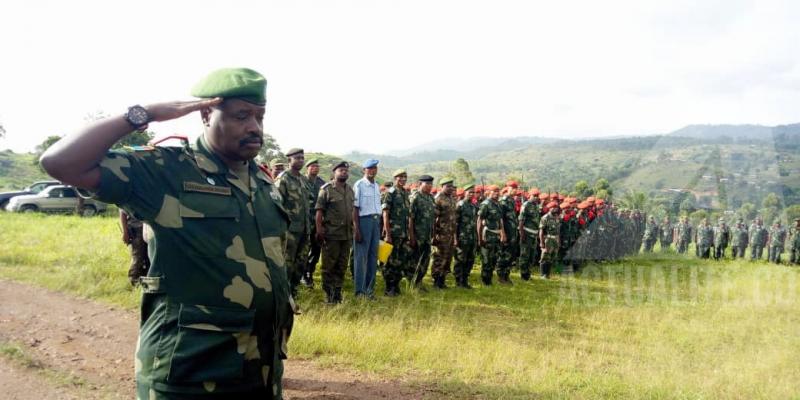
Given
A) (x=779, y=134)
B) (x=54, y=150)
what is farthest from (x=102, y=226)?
(x=779, y=134)

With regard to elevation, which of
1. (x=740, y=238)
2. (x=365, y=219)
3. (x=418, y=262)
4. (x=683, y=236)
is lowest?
(x=683, y=236)

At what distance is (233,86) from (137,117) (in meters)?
0.34

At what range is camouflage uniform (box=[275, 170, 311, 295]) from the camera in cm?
644

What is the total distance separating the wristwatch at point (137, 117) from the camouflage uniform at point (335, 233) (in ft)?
17.9

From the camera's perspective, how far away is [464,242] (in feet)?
32.3

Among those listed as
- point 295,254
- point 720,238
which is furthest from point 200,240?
point 720,238

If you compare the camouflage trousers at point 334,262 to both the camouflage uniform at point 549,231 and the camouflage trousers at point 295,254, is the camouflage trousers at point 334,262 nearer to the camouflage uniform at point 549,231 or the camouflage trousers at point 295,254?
the camouflage trousers at point 295,254

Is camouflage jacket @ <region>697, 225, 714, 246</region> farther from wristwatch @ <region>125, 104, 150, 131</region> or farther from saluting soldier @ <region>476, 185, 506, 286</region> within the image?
wristwatch @ <region>125, 104, 150, 131</region>

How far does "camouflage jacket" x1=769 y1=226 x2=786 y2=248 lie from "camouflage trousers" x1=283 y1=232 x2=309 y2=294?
2188cm

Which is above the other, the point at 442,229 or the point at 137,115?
the point at 137,115

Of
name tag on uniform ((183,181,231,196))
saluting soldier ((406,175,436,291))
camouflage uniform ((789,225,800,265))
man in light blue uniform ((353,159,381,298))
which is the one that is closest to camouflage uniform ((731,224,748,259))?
camouflage uniform ((789,225,800,265))

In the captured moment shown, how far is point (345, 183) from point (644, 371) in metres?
4.31

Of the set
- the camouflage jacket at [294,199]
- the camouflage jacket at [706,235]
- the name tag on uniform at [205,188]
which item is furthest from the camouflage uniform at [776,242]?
the name tag on uniform at [205,188]

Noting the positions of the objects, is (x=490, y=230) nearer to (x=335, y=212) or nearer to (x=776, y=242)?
(x=335, y=212)
